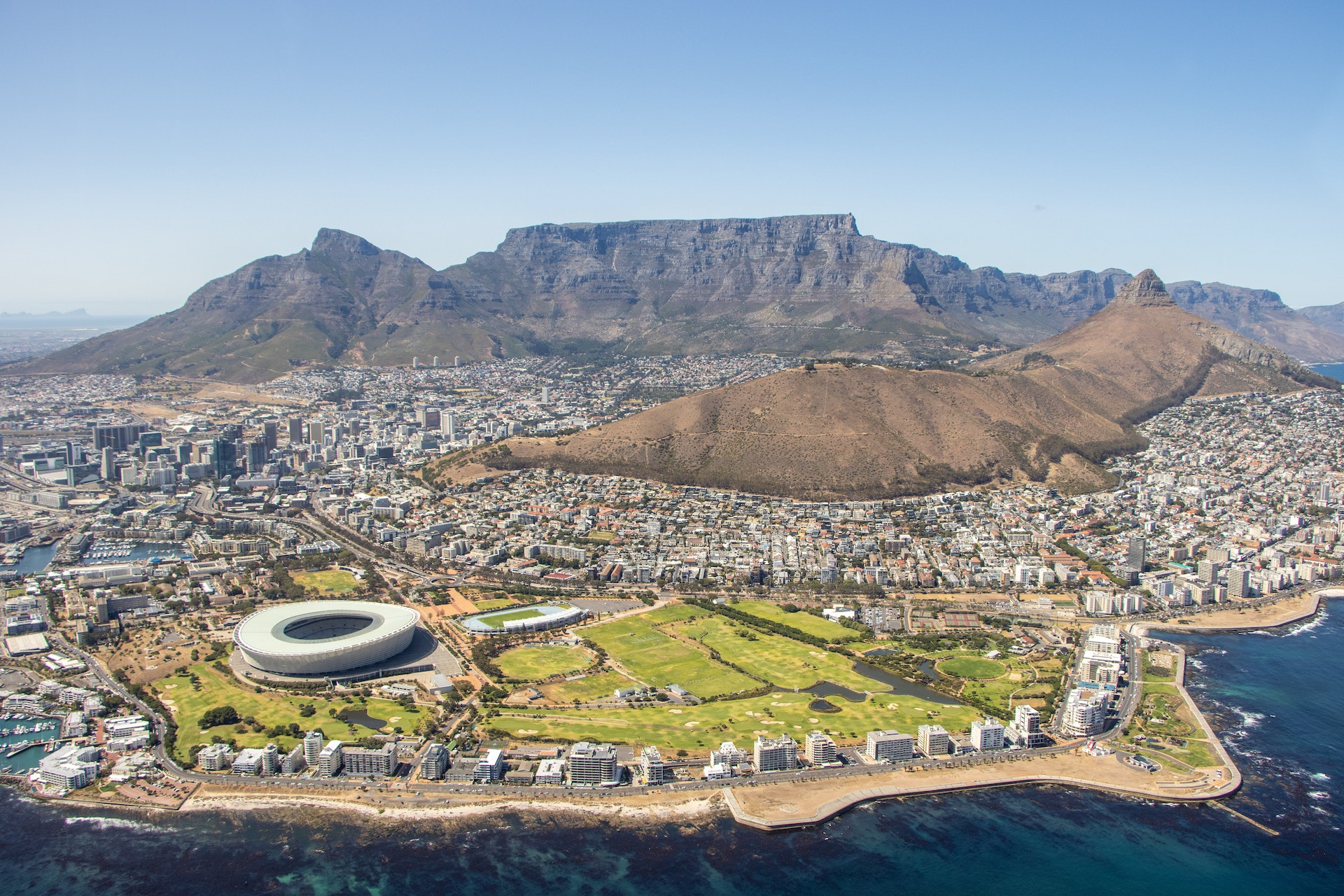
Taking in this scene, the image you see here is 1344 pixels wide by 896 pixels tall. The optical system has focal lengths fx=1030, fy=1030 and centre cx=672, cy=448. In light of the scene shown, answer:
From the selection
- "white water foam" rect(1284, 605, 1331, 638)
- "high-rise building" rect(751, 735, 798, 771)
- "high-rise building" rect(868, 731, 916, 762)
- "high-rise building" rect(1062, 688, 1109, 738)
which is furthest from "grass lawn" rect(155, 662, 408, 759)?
"white water foam" rect(1284, 605, 1331, 638)

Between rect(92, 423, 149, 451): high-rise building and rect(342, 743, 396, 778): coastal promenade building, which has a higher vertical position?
rect(92, 423, 149, 451): high-rise building

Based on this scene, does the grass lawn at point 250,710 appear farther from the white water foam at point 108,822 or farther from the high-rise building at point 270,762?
the white water foam at point 108,822

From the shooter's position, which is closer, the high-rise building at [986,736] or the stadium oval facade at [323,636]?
the high-rise building at [986,736]

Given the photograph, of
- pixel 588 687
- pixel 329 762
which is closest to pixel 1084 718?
pixel 588 687

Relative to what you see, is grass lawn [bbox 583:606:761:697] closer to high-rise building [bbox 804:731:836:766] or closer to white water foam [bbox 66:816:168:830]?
high-rise building [bbox 804:731:836:766]

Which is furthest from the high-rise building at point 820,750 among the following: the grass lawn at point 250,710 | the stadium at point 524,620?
the stadium at point 524,620

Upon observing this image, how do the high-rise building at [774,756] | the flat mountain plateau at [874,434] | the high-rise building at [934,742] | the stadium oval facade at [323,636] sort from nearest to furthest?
1. the high-rise building at [774,756]
2. the high-rise building at [934,742]
3. the stadium oval facade at [323,636]
4. the flat mountain plateau at [874,434]

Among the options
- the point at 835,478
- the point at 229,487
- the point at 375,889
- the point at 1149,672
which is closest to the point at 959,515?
the point at 835,478
